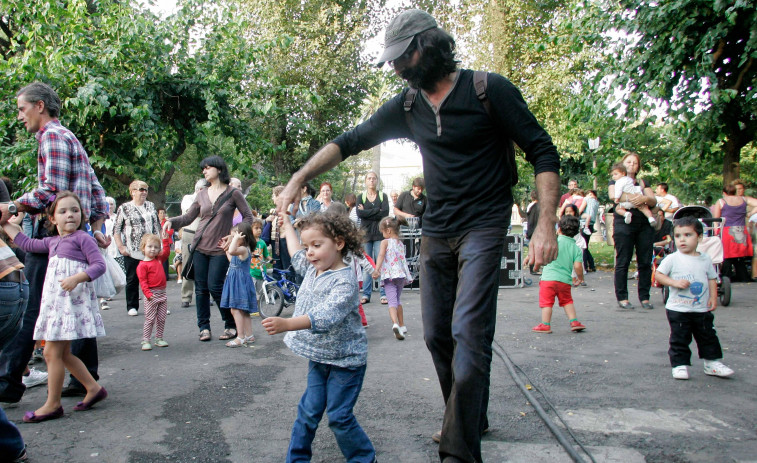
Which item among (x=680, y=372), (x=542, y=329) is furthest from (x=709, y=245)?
(x=680, y=372)

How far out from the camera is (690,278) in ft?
16.3

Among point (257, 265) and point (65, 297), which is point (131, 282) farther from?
point (65, 297)

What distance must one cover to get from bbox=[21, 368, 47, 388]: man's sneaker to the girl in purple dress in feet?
3.51

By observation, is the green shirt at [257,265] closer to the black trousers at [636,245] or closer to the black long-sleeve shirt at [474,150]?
the black trousers at [636,245]

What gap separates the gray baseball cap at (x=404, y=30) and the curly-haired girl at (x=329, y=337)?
0.93 m

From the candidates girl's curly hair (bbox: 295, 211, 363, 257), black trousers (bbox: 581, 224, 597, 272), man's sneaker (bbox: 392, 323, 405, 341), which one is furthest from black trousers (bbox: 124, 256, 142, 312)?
black trousers (bbox: 581, 224, 597, 272)

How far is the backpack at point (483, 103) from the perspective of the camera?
2.94 metres

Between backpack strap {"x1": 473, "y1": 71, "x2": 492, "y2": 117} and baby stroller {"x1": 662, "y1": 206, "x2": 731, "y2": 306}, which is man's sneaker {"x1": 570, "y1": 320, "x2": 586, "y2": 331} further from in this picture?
backpack strap {"x1": 473, "y1": 71, "x2": 492, "y2": 117}

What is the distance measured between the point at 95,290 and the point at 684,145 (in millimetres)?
11505

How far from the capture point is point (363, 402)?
428 centimetres

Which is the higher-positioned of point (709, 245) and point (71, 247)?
point (71, 247)

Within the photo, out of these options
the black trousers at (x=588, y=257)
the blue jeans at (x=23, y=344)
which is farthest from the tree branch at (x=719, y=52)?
the blue jeans at (x=23, y=344)

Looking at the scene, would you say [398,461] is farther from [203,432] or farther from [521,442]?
[203,432]

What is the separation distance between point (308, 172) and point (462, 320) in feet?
3.96
